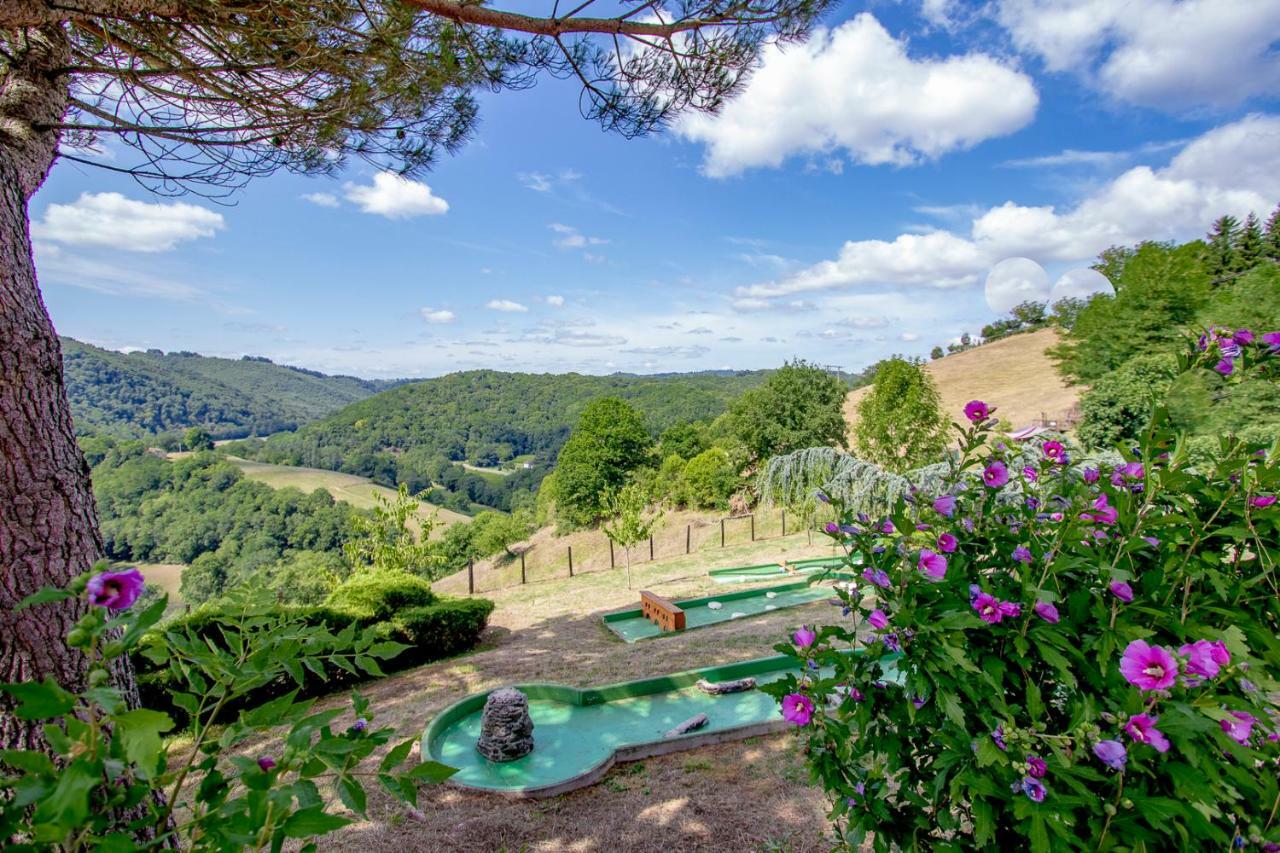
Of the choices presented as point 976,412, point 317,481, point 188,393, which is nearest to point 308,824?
point 976,412

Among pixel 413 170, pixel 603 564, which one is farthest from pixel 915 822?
pixel 603 564

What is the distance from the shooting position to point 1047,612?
52.8 inches

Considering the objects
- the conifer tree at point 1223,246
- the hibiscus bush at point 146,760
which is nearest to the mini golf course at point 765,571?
the hibiscus bush at point 146,760

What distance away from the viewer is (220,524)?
4341 centimetres

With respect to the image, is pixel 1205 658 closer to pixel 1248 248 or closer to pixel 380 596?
pixel 380 596

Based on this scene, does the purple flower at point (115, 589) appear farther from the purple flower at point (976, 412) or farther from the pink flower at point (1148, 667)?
the purple flower at point (976, 412)

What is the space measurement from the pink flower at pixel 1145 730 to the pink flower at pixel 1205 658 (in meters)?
0.13

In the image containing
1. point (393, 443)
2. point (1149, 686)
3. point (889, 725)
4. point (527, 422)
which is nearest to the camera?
point (1149, 686)

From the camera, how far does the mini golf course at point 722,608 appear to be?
8.88 m

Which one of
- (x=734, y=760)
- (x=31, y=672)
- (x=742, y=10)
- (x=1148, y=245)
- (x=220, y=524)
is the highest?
(x=1148, y=245)

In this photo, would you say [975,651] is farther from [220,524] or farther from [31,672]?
[220,524]

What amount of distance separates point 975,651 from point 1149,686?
40 centimetres

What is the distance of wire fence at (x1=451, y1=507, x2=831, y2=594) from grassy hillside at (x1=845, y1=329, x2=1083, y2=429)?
1135 cm

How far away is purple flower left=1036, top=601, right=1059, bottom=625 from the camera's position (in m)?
1.33
